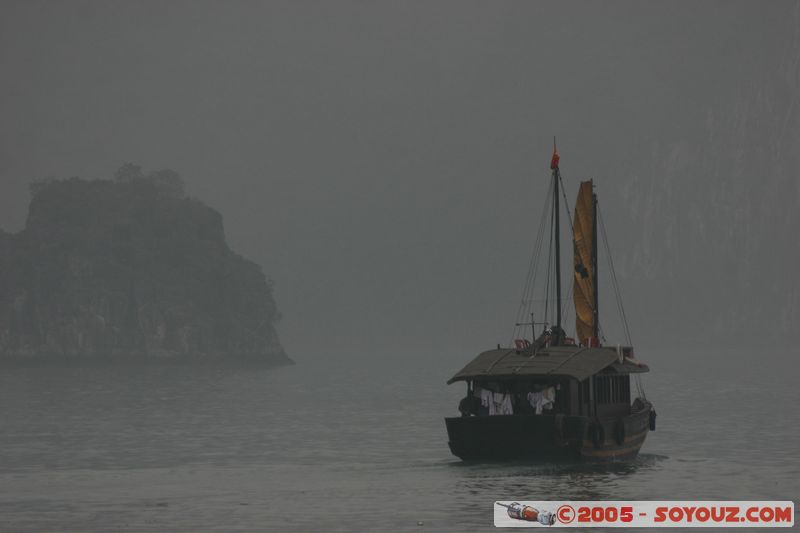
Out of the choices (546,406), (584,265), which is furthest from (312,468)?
(584,265)

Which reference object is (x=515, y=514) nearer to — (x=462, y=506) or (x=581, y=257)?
(x=462, y=506)

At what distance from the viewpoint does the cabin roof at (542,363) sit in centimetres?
5222

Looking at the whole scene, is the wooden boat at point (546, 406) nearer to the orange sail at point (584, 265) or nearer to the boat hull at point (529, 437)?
the boat hull at point (529, 437)

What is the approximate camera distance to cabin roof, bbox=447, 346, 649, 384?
171 ft

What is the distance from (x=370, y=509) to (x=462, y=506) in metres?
2.66

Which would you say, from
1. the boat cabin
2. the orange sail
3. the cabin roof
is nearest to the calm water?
the boat cabin

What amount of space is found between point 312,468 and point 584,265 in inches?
635

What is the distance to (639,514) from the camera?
41344mm

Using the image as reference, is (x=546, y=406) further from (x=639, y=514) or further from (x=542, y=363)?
(x=639, y=514)

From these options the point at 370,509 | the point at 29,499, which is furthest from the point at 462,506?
the point at 29,499

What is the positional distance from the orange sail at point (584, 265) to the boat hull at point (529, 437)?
41.1 feet

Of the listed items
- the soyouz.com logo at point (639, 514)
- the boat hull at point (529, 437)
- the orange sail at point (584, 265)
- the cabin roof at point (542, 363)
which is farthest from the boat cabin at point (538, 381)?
the orange sail at point (584, 265)

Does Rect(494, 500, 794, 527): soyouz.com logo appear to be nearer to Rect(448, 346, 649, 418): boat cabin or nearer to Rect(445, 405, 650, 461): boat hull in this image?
Rect(445, 405, 650, 461): boat hull

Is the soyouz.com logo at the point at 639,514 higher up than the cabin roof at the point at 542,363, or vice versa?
the cabin roof at the point at 542,363
